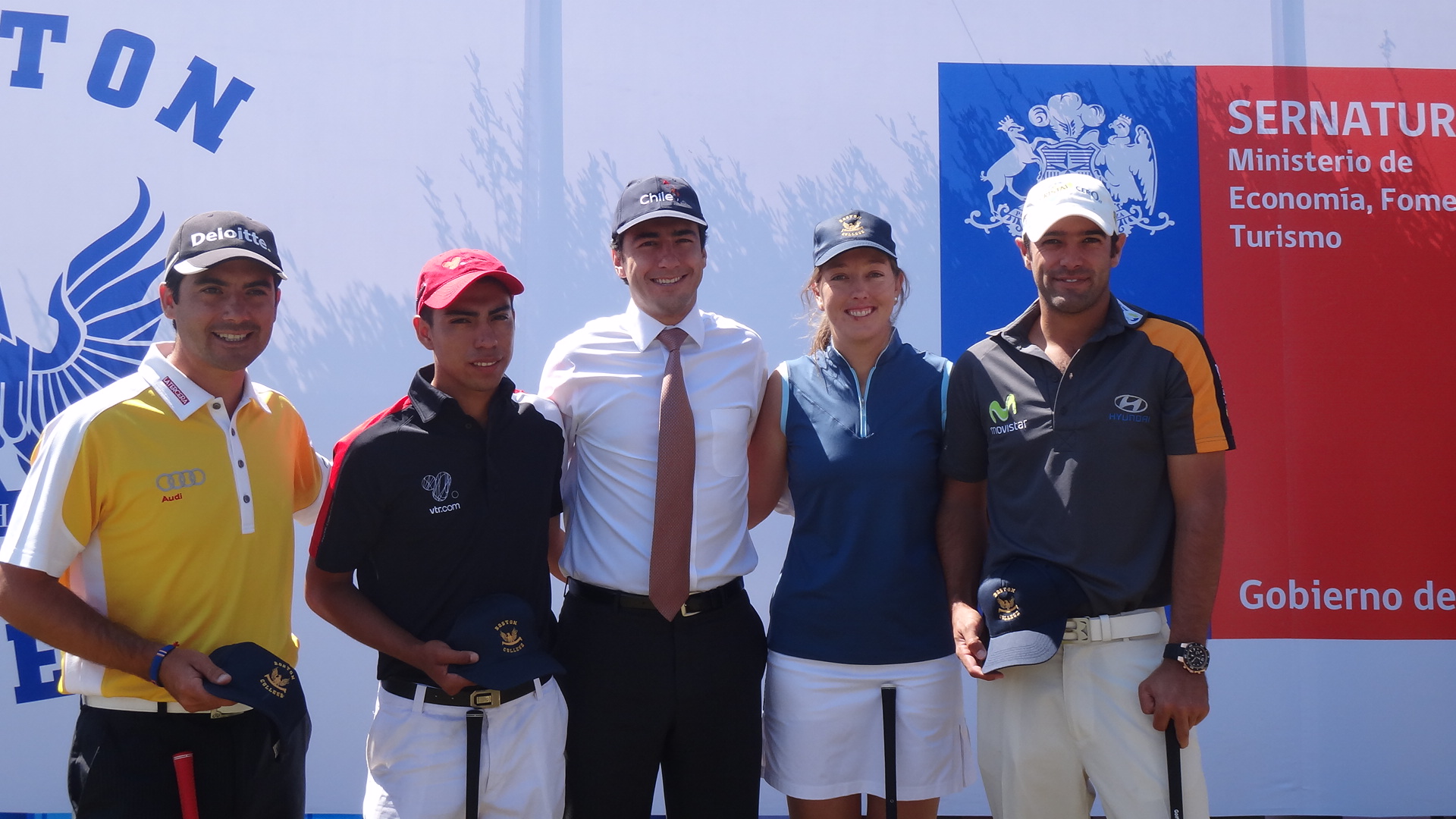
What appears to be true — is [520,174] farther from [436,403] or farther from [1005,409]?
[1005,409]

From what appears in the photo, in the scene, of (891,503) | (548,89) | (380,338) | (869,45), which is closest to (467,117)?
(548,89)

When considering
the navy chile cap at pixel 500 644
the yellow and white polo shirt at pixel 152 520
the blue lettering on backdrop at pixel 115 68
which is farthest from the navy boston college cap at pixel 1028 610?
the blue lettering on backdrop at pixel 115 68

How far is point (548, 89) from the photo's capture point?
3.57 meters

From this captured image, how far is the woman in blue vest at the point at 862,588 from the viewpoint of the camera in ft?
Answer: 7.38

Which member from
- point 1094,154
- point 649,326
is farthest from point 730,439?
point 1094,154

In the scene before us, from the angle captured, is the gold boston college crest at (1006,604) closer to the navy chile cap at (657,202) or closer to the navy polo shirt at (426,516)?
the navy polo shirt at (426,516)

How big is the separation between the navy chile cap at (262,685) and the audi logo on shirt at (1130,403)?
175 centimetres

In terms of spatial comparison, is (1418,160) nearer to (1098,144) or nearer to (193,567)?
(1098,144)

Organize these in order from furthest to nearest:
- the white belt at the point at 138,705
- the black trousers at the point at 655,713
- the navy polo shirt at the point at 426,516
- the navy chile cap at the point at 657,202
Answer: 1. the navy chile cap at the point at 657,202
2. the black trousers at the point at 655,713
3. the navy polo shirt at the point at 426,516
4. the white belt at the point at 138,705

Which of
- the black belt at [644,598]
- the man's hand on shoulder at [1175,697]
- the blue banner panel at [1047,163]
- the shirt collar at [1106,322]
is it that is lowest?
the man's hand on shoulder at [1175,697]

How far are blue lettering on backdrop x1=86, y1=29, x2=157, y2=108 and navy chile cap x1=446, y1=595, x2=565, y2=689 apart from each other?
2727mm

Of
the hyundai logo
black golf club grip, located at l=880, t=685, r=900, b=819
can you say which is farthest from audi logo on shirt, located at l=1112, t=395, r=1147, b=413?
black golf club grip, located at l=880, t=685, r=900, b=819

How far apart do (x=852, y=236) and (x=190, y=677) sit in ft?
5.45

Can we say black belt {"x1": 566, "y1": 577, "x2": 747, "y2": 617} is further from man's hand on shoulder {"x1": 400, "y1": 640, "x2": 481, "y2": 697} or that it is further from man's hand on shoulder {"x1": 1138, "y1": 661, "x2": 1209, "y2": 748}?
man's hand on shoulder {"x1": 1138, "y1": 661, "x2": 1209, "y2": 748}
